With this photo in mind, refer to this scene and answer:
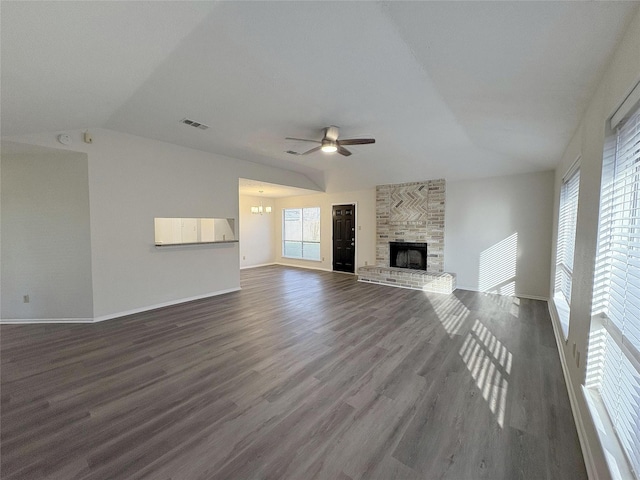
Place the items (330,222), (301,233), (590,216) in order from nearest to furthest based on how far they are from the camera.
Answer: (590,216), (330,222), (301,233)

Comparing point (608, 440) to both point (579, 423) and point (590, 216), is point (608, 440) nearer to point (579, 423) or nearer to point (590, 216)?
point (579, 423)

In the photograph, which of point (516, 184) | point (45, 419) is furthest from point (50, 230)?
point (516, 184)

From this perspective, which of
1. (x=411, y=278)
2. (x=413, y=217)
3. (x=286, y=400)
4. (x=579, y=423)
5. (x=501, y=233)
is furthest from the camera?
(x=413, y=217)

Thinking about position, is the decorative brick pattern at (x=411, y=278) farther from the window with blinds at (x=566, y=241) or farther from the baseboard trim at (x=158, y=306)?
the baseboard trim at (x=158, y=306)

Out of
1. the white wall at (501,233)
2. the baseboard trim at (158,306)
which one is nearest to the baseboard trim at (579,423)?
the white wall at (501,233)

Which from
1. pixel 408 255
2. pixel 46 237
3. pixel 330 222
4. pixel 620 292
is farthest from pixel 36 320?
pixel 408 255

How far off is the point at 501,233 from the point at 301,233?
5.86m

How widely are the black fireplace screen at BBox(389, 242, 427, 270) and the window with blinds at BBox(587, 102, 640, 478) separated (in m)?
4.87

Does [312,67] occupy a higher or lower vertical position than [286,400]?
higher

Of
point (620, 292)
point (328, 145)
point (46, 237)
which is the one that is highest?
point (328, 145)

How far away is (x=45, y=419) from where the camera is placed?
1.95 metres

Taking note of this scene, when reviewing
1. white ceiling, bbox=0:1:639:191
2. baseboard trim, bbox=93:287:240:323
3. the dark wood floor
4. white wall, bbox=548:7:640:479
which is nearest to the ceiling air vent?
white ceiling, bbox=0:1:639:191

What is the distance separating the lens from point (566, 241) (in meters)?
3.71

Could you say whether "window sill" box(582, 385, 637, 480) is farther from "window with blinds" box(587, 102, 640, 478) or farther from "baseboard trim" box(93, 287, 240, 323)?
"baseboard trim" box(93, 287, 240, 323)
